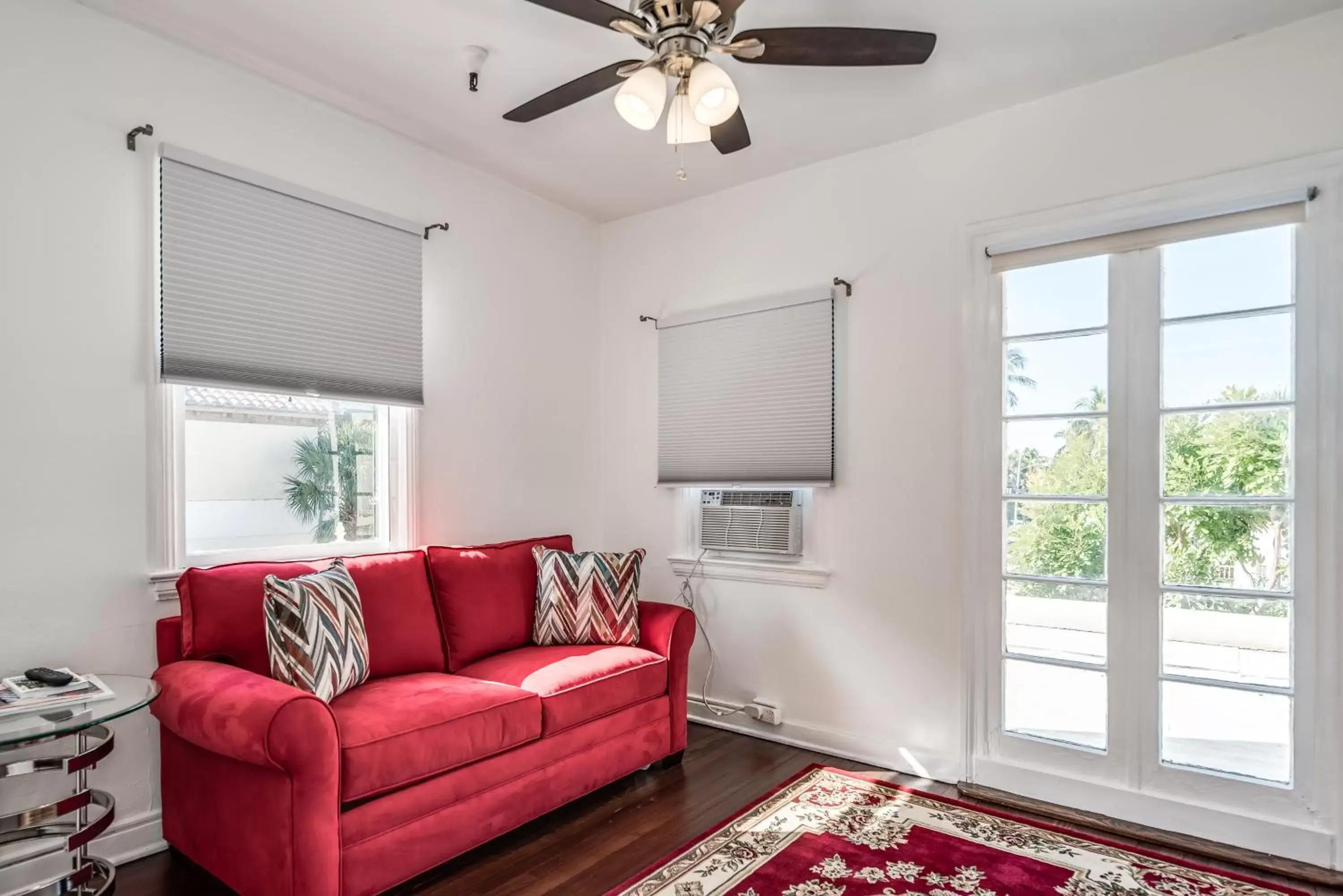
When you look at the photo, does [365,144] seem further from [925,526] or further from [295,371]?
[925,526]

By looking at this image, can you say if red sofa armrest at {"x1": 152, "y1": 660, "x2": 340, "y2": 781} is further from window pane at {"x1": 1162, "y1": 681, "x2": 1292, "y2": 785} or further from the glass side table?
window pane at {"x1": 1162, "y1": 681, "x2": 1292, "y2": 785}

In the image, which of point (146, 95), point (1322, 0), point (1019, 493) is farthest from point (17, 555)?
point (1322, 0)

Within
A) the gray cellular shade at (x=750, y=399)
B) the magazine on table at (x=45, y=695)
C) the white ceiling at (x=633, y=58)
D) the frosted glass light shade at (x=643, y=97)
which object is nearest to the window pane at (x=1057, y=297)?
the white ceiling at (x=633, y=58)

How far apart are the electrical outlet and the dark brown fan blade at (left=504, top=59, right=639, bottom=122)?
2723 millimetres

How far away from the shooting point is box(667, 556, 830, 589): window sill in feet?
11.8

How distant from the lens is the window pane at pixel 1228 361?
262 cm

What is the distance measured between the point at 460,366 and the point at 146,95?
152cm

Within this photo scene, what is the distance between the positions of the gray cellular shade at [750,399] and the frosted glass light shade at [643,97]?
164 cm

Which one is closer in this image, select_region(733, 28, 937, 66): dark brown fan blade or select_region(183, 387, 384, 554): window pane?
select_region(733, 28, 937, 66): dark brown fan blade

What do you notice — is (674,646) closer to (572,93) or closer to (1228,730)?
(1228,730)

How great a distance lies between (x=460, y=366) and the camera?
3.65 metres

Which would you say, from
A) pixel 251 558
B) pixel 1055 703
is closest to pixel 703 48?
pixel 251 558

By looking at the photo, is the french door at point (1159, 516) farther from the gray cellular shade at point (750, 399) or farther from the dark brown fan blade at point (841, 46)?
the dark brown fan blade at point (841, 46)

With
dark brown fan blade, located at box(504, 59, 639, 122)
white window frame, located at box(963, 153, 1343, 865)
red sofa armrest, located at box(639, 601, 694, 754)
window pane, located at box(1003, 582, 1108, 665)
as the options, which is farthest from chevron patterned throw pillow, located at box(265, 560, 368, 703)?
window pane, located at box(1003, 582, 1108, 665)
